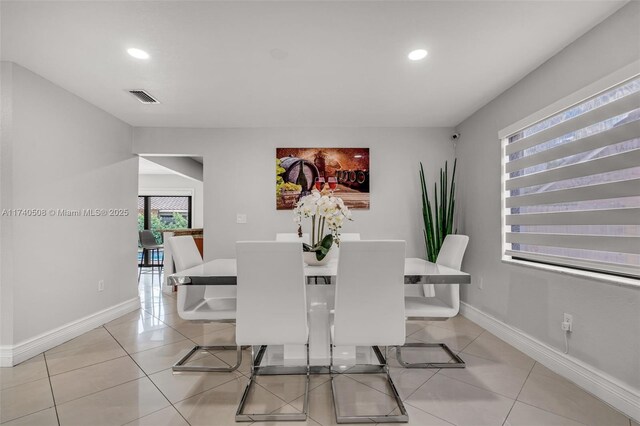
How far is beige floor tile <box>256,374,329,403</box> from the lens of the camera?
195 cm

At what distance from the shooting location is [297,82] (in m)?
2.73

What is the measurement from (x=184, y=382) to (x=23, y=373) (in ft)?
4.07

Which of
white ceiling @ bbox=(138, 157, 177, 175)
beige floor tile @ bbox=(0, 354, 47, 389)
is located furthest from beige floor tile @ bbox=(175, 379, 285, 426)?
white ceiling @ bbox=(138, 157, 177, 175)

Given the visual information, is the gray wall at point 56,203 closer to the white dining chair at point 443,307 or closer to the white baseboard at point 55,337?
the white baseboard at point 55,337

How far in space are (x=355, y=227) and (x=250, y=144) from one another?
177 centimetres

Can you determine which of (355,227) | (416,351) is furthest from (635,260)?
(355,227)

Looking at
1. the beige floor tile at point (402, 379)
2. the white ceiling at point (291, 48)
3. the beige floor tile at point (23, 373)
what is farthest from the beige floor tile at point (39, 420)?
the white ceiling at point (291, 48)

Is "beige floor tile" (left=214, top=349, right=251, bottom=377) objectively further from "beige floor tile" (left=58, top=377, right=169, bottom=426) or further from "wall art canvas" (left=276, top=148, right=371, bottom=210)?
"wall art canvas" (left=276, top=148, right=371, bottom=210)

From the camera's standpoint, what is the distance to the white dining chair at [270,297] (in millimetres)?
1694

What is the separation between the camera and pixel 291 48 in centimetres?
218

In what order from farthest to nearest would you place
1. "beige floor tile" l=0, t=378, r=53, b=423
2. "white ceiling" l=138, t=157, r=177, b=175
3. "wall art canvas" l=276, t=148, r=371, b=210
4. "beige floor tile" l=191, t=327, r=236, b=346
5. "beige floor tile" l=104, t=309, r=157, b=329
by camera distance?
"white ceiling" l=138, t=157, r=177, b=175 < "wall art canvas" l=276, t=148, r=371, b=210 < "beige floor tile" l=104, t=309, r=157, b=329 < "beige floor tile" l=191, t=327, r=236, b=346 < "beige floor tile" l=0, t=378, r=53, b=423

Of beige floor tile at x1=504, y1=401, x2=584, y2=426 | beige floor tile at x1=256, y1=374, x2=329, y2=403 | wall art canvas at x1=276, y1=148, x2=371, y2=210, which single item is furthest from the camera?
wall art canvas at x1=276, y1=148, x2=371, y2=210

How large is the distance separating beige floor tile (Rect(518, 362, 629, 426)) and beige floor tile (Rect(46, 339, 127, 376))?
3058mm

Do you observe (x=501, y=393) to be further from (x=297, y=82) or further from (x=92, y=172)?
(x=92, y=172)
